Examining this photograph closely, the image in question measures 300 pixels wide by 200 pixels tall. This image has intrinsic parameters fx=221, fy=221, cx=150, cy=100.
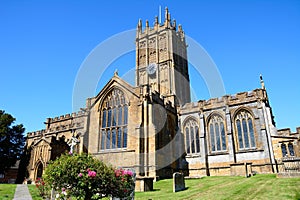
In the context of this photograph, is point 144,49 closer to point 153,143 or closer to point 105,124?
point 105,124

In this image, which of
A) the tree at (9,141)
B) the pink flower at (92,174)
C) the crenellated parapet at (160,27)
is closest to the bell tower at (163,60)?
the crenellated parapet at (160,27)

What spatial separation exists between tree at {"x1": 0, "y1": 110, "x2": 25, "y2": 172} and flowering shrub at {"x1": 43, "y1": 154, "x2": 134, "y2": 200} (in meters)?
33.0

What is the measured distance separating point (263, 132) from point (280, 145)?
2.06 metres

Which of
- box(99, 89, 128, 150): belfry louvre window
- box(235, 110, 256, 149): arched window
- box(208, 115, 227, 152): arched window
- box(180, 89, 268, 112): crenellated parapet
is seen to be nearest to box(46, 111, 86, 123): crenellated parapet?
box(99, 89, 128, 150): belfry louvre window

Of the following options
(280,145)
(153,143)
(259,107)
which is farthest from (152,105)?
(280,145)

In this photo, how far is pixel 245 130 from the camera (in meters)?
26.3

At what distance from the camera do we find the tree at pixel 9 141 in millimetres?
35375

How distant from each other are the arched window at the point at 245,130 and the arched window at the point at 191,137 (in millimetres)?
5173

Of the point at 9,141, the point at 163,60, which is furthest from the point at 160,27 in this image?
the point at 9,141

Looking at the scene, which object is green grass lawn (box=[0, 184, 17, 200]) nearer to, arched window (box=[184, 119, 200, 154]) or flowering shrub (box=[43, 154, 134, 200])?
flowering shrub (box=[43, 154, 134, 200])

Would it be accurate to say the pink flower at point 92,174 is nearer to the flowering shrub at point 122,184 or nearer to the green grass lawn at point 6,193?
the flowering shrub at point 122,184

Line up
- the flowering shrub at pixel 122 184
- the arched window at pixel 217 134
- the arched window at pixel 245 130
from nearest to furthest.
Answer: the flowering shrub at pixel 122 184 < the arched window at pixel 245 130 < the arched window at pixel 217 134

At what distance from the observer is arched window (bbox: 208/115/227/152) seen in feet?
90.0

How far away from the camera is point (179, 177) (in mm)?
15586
